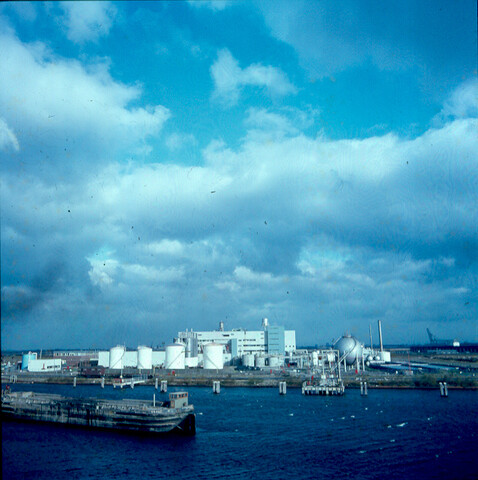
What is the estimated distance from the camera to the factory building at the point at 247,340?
107m

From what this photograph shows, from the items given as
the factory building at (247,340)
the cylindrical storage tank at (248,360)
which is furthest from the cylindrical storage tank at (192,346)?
the cylindrical storage tank at (248,360)

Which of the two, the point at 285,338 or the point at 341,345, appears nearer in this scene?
the point at 341,345

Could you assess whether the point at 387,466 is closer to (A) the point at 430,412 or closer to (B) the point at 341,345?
(A) the point at 430,412

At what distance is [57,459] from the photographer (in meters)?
30.2

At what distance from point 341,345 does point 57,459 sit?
2748 inches

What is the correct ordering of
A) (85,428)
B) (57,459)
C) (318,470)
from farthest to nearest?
(85,428) → (57,459) → (318,470)

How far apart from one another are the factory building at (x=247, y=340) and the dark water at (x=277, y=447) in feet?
183

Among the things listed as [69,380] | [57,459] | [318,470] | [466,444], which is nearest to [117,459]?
[57,459]

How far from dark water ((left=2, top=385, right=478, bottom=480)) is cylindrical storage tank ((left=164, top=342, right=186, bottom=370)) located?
4373 centimetres

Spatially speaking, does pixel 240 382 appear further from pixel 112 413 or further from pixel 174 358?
pixel 112 413

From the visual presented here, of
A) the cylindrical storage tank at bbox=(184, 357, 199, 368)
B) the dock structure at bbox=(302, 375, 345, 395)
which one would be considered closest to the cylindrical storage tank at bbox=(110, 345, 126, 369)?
the cylindrical storage tank at bbox=(184, 357, 199, 368)

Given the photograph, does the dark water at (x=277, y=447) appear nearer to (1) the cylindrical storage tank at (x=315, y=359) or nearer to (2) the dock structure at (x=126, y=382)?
(2) the dock structure at (x=126, y=382)

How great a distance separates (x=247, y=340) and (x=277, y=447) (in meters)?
78.2

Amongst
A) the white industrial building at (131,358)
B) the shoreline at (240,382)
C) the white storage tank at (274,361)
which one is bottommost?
the shoreline at (240,382)
